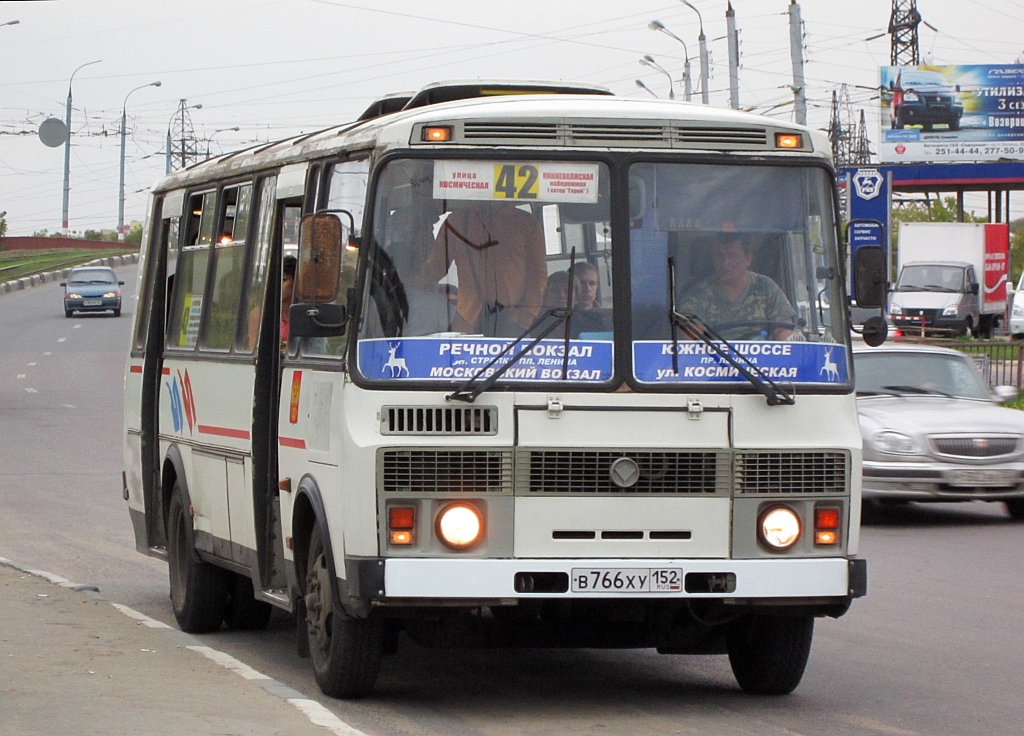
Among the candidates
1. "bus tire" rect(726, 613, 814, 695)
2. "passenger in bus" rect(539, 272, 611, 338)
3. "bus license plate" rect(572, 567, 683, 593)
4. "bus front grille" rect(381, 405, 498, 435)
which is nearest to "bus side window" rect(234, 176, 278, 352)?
"bus front grille" rect(381, 405, 498, 435)

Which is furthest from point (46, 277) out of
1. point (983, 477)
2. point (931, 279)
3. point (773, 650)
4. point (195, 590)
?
point (773, 650)

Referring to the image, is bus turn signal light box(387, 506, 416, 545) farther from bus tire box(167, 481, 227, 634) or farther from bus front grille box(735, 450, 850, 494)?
bus tire box(167, 481, 227, 634)

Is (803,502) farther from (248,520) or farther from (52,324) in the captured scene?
(52,324)

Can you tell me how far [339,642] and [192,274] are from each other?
11.9ft

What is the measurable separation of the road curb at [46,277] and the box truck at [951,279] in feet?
143

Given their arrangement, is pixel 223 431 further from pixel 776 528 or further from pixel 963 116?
pixel 963 116

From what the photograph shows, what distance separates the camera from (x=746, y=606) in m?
7.44

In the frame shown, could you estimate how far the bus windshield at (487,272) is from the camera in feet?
24.2

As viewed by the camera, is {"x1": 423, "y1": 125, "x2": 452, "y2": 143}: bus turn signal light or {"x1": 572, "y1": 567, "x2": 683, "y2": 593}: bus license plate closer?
{"x1": 572, "y1": 567, "x2": 683, "y2": 593}: bus license plate

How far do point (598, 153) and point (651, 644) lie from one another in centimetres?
212

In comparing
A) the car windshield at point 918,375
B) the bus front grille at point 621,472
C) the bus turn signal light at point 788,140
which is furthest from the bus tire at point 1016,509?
the bus front grille at point 621,472

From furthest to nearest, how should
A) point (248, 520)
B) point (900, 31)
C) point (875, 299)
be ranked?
point (900, 31) < point (248, 520) < point (875, 299)

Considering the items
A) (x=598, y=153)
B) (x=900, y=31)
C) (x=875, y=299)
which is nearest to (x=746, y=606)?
(x=875, y=299)

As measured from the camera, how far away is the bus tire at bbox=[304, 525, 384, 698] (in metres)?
7.66
